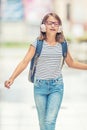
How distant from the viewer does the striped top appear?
5.87 metres

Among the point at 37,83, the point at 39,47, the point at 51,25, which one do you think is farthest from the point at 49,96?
the point at 51,25

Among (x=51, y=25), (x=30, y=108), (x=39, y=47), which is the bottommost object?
(x=30, y=108)

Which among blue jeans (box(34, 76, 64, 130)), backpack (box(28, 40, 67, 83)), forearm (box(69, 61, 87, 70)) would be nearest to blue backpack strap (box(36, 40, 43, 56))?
backpack (box(28, 40, 67, 83))

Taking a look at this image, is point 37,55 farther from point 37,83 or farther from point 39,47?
point 37,83

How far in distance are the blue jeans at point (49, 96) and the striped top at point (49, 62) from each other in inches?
2.4

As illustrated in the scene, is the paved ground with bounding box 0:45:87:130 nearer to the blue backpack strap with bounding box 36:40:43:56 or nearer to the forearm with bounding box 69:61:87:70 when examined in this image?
the forearm with bounding box 69:61:87:70

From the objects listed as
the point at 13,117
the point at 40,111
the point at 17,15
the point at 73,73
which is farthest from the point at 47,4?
the point at 40,111

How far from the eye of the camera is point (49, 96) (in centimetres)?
597

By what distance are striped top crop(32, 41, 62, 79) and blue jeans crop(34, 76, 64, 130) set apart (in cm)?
6

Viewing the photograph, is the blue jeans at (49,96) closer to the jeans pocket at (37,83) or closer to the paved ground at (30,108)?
the jeans pocket at (37,83)

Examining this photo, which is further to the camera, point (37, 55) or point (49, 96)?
point (49, 96)

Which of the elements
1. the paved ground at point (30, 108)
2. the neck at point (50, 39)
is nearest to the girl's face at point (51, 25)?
the neck at point (50, 39)

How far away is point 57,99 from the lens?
234 inches

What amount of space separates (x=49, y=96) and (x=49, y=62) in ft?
1.14
